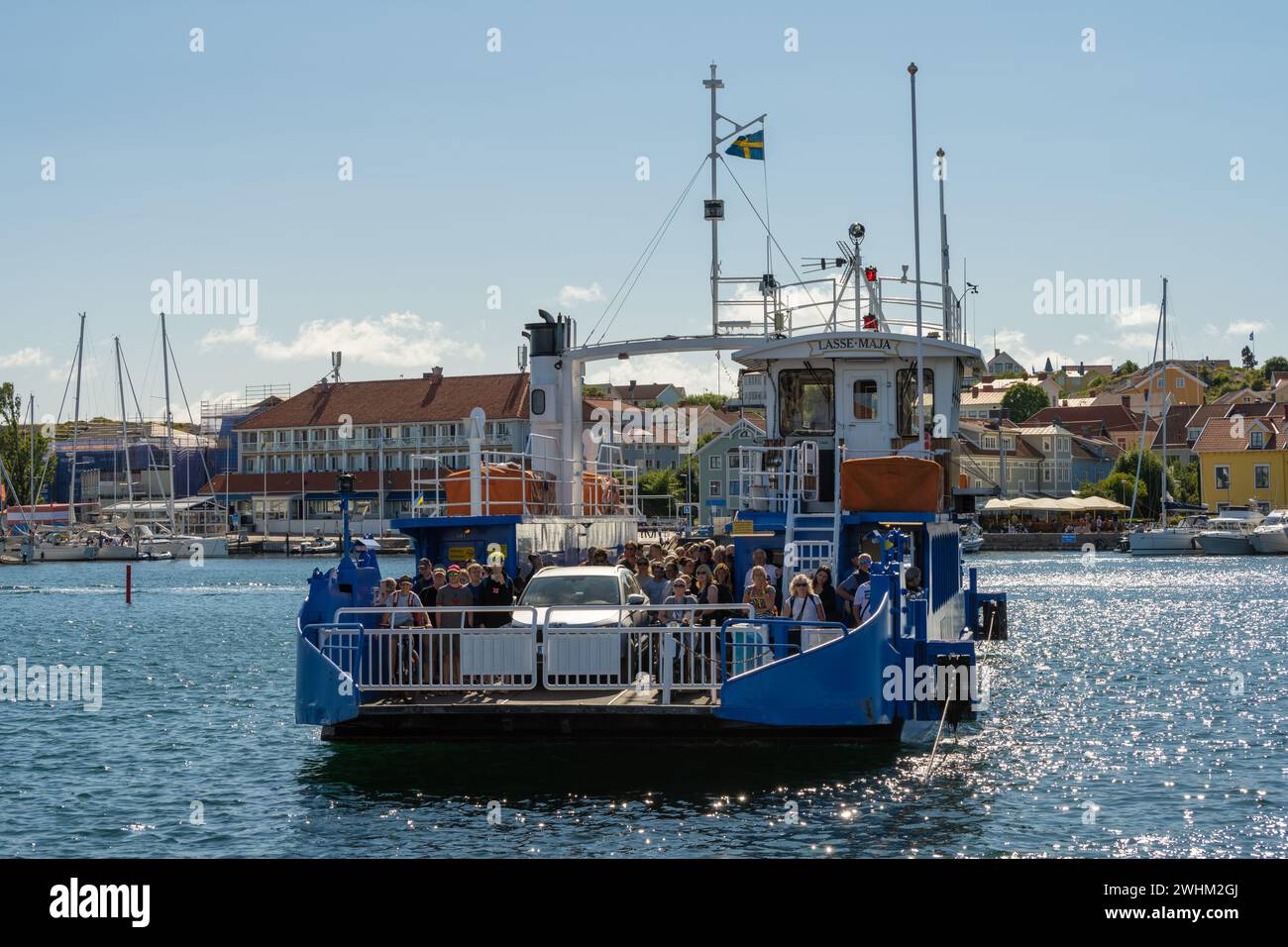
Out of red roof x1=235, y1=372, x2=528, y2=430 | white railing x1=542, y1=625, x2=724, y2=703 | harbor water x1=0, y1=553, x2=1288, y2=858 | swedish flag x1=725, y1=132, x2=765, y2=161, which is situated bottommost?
harbor water x1=0, y1=553, x2=1288, y2=858

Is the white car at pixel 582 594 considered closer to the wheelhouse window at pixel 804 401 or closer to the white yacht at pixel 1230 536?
the wheelhouse window at pixel 804 401

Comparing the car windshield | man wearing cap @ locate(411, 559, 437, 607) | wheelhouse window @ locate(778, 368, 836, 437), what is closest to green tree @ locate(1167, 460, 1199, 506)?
wheelhouse window @ locate(778, 368, 836, 437)

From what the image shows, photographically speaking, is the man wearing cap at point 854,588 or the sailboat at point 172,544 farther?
the sailboat at point 172,544

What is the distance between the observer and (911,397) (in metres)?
25.7

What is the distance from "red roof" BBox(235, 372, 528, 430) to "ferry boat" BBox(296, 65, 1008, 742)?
339 feet

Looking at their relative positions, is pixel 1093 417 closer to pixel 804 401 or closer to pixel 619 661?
pixel 804 401

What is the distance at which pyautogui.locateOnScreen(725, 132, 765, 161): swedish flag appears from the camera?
30.6 metres

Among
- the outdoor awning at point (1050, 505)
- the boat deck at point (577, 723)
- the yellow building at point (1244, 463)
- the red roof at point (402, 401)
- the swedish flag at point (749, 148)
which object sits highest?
the red roof at point (402, 401)

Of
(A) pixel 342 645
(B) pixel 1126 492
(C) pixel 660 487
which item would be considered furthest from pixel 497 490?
(C) pixel 660 487

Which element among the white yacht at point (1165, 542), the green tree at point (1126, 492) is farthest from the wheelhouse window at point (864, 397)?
the green tree at point (1126, 492)

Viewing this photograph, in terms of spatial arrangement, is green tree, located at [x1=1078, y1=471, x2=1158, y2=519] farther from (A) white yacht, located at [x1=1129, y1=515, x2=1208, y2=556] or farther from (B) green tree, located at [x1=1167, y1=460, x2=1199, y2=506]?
(A) white yacht, located at [x1=1129, y1=515, x2=1208, y2=556]

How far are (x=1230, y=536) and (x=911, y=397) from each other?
82205 mm

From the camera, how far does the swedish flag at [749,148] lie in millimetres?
30594
